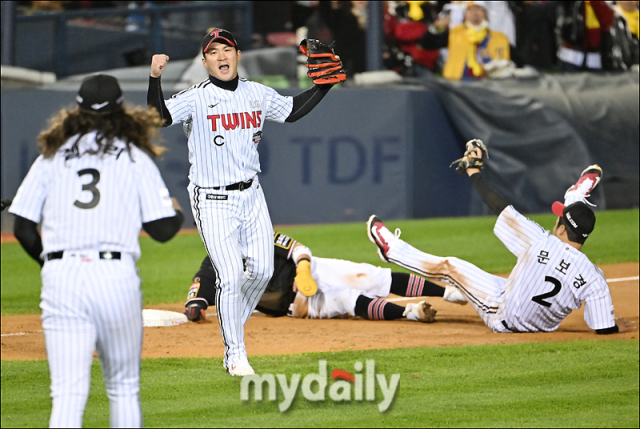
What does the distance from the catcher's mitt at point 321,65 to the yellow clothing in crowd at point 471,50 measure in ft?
27.1

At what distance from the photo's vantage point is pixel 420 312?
6754 mm

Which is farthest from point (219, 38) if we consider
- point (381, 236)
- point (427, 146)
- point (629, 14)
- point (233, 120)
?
point (629, 14)

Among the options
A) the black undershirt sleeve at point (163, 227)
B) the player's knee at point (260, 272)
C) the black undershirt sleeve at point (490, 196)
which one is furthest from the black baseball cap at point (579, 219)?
the black undershirt sleeve at point (163, 227)

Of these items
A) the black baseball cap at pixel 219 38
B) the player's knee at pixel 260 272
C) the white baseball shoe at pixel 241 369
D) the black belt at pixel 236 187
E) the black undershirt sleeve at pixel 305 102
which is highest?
the black baseball cap at pixel 219 38

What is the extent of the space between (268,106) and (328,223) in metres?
8.10

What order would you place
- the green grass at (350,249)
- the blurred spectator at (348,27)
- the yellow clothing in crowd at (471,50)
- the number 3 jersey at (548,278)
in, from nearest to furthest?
the number 3 jersey at (548,278), the green grass at (350,249), the yellow clothing in crowd at (471,50), the blurred spectator at (348,27)

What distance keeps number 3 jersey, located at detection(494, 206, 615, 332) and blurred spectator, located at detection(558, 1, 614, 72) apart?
8601 millimetres

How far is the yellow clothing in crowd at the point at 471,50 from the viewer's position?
42.7ft

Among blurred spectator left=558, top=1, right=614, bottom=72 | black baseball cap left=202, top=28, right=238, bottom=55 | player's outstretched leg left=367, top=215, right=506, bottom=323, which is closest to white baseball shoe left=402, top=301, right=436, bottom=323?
player's outstretched leg left=367, top=215, right=506, bottom=323

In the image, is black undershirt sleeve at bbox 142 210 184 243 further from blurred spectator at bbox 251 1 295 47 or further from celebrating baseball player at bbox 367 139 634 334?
blurred spectator at bbox 251 1 295 47

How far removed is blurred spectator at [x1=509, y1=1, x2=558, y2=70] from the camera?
13.4 m

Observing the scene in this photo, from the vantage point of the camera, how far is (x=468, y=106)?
43.3 ft

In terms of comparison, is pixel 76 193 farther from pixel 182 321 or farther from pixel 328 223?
pixel 328 223

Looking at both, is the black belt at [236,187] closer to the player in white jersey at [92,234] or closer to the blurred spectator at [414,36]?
the player in white jersey at [92,234]
